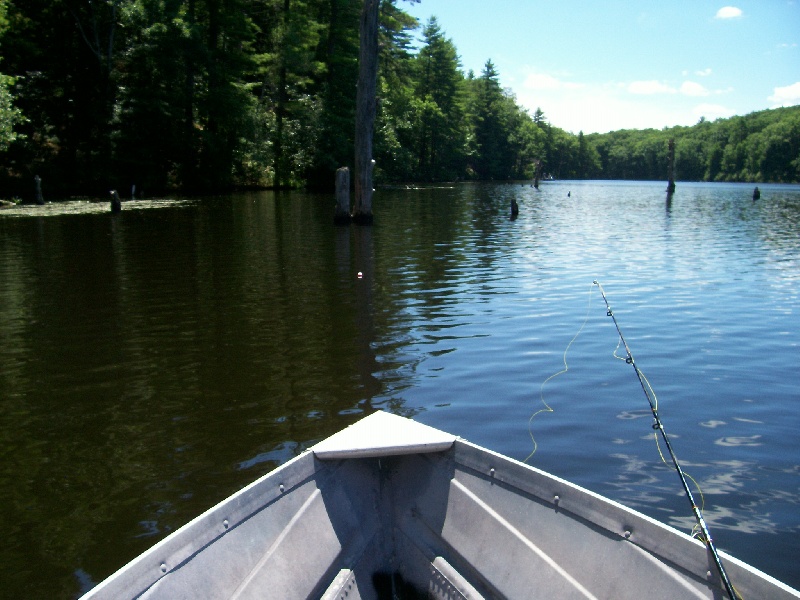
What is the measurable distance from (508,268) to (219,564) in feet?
44.8

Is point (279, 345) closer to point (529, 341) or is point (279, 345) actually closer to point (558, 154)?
point (529, 341)

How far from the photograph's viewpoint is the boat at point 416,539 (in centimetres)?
294

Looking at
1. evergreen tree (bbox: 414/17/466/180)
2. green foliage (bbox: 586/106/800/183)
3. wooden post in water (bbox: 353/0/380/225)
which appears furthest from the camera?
green foliage (bbox: 586/106/800/183)

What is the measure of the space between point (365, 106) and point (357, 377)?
16.6 m

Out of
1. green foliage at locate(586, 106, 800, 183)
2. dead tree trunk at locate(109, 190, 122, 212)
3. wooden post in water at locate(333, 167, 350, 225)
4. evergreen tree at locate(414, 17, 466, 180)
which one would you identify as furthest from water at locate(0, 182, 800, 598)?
green foliage at locate(586, 106, 800, 183)

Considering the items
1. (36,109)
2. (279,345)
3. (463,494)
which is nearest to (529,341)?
(279,345)

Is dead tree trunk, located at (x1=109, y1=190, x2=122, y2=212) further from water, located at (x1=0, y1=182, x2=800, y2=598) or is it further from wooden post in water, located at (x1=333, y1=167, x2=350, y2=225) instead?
water, located at (x1=0, y1=182, x2=800, y2=598)

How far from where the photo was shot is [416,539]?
3879 millimetres

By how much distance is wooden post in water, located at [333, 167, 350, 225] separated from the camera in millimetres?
23422

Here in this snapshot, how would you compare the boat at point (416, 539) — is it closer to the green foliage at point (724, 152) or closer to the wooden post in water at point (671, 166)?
the wooden post in water at point (671, 166)

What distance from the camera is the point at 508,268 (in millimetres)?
16188

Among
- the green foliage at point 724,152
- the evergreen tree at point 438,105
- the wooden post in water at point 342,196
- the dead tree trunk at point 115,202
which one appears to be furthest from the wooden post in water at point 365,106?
the green foliage at point 724,152

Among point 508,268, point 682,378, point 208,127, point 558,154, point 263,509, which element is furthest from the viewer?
point 558,154

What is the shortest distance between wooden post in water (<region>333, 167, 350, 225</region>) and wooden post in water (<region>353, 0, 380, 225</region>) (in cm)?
36
